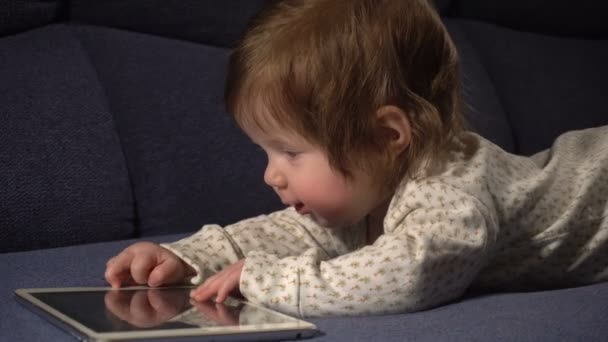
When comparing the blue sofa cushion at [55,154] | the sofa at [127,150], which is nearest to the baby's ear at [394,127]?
the sofa at [127,150]

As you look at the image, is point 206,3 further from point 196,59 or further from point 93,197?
point 93,197

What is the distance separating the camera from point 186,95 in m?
1.71

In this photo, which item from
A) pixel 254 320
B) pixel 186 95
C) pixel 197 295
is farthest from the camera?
pixel 186 95

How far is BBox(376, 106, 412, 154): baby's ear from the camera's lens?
1141 mm

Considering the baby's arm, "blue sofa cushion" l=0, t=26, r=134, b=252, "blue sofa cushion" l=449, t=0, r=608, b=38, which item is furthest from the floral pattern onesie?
"blue sofa cushion" l=449, t=0, r=608, b=38

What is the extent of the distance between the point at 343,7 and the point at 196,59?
2.20 ft

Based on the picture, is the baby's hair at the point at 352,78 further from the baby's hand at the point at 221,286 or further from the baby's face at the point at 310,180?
the baby's hand at the point at 221,286

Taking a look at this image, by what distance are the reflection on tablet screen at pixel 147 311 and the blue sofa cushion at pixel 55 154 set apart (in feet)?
1.25

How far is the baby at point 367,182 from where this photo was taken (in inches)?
40.1

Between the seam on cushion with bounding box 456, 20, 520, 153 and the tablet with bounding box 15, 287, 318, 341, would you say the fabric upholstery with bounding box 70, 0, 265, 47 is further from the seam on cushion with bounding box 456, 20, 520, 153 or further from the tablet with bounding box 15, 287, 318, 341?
the tablet with bounding box 15, 287, 318, 341

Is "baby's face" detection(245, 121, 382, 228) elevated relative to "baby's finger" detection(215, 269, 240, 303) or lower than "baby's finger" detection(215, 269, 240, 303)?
elevated

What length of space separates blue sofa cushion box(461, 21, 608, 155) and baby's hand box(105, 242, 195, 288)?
4.16 feet

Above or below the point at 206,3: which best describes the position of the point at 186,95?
below

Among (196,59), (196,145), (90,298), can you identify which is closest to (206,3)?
(196,59)
